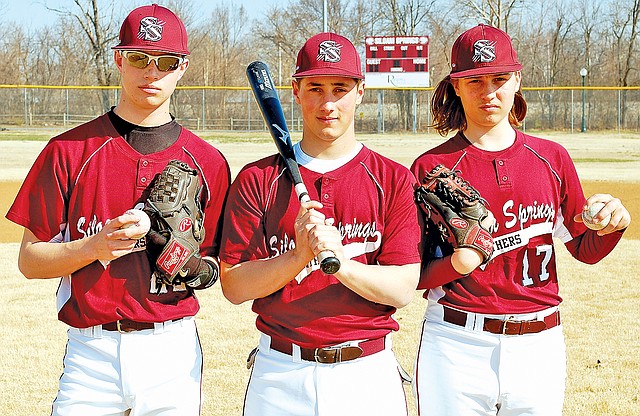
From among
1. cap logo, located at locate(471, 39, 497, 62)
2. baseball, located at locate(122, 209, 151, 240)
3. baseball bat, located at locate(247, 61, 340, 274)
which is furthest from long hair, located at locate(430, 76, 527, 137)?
baseball, located at locate(122, 209, 151, 240)

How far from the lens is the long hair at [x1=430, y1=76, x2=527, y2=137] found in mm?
3408

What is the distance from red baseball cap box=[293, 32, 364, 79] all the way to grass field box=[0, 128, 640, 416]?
2630mm

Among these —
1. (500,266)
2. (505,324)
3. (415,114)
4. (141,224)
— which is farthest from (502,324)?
(415,114)

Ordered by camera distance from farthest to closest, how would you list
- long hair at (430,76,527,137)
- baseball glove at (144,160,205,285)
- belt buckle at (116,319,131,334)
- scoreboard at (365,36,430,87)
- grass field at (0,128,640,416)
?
scoreboard at (365,36,430,87)
grass field at (0,128,640,416)
long hair at (430,76,527,137)
belt buckle at (116,319,131,334)
baseball glove at (144,160,205,285)

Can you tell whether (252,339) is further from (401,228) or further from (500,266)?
(401,228)

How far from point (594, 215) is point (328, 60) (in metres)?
1.08

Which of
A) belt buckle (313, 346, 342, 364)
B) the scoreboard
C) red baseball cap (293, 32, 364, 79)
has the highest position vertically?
the scoreboard

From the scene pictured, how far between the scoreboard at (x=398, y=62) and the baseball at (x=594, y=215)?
106 feet

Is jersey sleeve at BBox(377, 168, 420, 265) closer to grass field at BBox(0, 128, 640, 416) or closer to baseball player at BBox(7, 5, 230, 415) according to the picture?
baseball player at BBox(7, 5, 230, 415)

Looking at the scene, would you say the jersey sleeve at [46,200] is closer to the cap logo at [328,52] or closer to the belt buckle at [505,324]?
the cap logo at [328,52]

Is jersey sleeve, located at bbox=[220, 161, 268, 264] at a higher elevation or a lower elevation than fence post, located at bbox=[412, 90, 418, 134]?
lower

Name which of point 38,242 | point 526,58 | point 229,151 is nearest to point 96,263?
point 38,242

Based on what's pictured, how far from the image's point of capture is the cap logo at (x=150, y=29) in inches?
113

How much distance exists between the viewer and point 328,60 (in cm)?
279
